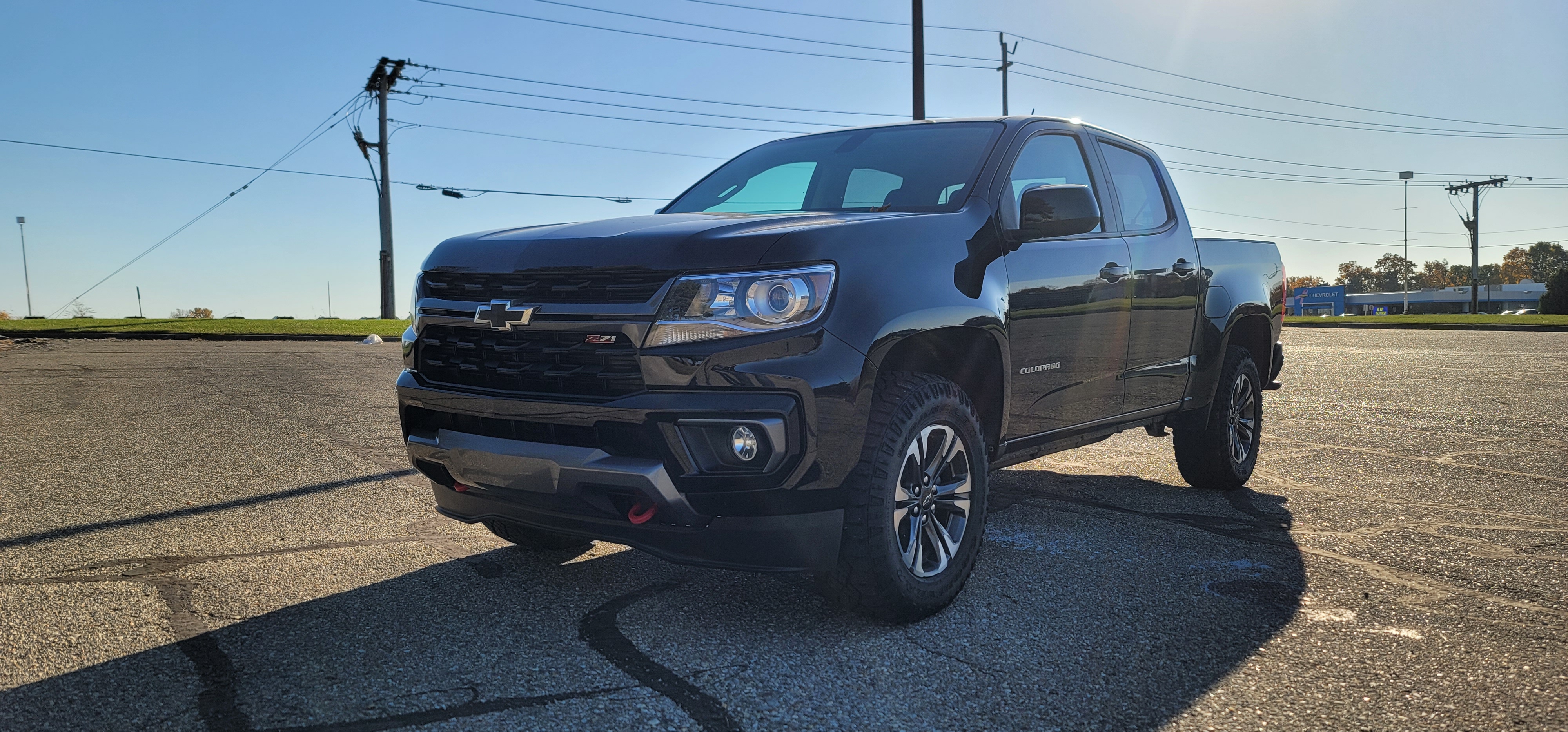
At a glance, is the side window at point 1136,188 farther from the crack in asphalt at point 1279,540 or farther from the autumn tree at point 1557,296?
the autumn tree at point 1557,296

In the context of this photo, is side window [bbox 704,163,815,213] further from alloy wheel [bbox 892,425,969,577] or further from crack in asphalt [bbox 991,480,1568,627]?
crack in asphalt [bbox 991,480,1568,627]

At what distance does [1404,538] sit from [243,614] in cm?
476

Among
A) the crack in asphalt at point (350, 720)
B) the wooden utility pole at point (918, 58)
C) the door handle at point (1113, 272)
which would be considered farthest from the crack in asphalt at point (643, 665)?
A: the wooden utility pole at point (918, 58)

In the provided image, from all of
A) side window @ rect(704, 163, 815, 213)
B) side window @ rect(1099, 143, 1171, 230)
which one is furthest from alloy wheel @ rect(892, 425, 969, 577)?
side window @ rect(1099, 143, 1171, 230)

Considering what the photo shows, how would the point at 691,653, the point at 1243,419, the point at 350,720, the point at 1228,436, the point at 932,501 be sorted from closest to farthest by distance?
the point at 350,720 < the point at 691,653 < the point at 932,501 < the point at 1228,436 < the point at 1243,419

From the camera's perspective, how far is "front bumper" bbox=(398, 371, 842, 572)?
3154 millimetres

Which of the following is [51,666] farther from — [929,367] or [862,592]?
[929,367]

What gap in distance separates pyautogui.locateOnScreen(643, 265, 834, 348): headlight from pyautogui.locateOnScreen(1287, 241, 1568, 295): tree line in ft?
508

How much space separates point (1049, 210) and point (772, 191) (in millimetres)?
1362

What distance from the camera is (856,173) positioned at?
191 inches

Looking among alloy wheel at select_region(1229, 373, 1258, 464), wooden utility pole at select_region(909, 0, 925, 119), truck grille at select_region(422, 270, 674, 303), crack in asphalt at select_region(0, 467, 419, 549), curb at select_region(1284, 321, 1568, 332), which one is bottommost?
curb at select_region(1284, 321, 1568, 332)

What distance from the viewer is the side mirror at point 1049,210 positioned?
4.16m

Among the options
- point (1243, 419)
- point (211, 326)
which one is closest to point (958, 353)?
point (1243, 419)

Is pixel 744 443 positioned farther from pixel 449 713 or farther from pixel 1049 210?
pixel 1049 210
